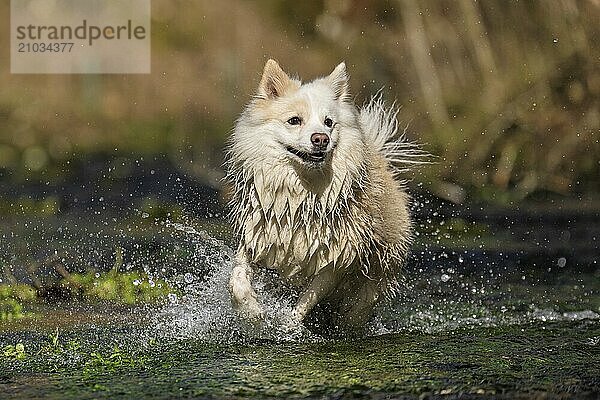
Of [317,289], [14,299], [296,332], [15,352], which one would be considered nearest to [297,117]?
[317,289]

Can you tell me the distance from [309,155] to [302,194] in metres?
0.31

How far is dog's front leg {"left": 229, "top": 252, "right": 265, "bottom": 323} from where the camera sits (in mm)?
5910

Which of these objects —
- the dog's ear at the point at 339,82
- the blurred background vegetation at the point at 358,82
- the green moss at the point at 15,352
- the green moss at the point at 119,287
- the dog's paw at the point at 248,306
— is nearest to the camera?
the green moss at the point at 15,352

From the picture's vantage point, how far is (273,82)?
6.12 meters

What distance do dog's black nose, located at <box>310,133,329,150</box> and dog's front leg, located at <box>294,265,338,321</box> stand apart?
0.74 metres

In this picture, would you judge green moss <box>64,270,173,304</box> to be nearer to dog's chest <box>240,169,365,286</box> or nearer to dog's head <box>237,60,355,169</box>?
dog's chest <box>240,169,365,286</box>

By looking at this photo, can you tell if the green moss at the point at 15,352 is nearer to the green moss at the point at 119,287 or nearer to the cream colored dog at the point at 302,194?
the cream colored dog at the point at 302,194

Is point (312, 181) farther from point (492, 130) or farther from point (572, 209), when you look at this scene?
point (492, 130)

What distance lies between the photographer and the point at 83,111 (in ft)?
49.1

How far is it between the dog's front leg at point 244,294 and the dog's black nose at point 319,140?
2.69 ft

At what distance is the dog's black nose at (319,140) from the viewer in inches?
228

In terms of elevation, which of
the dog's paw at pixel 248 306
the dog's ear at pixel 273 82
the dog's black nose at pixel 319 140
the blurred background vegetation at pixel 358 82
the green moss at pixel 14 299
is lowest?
the green moss at pixel 14 299

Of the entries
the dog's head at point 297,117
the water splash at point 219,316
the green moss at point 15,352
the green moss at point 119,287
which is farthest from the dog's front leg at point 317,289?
the green moss at point 15,352

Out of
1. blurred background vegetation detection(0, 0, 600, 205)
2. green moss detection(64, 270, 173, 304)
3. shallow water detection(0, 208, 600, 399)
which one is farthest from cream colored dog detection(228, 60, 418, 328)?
blurred background vegetation detection(0, 0, 600, 205)
